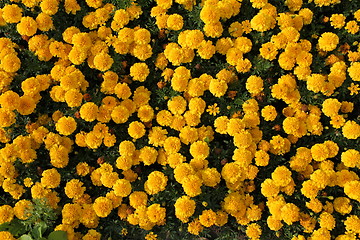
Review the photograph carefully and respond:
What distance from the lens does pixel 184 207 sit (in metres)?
3.06

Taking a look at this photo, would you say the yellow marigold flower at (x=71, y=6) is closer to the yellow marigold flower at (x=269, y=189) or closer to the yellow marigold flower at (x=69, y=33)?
the yellow marigold flower at (x=69, y=33)

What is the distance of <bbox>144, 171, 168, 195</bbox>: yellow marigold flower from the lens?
10.4 ft

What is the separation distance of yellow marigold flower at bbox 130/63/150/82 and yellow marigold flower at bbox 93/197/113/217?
1.04m

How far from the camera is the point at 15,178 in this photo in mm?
3281

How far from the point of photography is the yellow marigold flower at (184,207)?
3062 millimetres

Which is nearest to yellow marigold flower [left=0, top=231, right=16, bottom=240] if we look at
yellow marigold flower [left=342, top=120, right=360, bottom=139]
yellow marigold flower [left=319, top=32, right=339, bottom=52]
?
yellow marigold flower [left=342, top=120, right=360, bottom=139]


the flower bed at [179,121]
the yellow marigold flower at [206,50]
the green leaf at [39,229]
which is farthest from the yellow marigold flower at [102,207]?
the yellow marigold flower at [206,50]

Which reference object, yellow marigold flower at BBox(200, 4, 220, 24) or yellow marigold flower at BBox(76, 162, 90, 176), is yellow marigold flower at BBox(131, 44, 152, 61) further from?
yellow marigold flower at BBox(76, 162, 90, 176)

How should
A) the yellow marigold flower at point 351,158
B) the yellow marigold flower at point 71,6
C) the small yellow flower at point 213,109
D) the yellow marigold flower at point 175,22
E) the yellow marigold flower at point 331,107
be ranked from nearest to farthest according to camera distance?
1. the yellow marigold flower at point 351,158
2. the yellow marigold flower at point 331,107
3. the small yellow flower at point 213,109
4. the yellow marigold flower at point 175,22
5. the yellow marigold flower at point 71,6

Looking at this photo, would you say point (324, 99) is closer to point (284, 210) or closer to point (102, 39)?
point (284, 210)

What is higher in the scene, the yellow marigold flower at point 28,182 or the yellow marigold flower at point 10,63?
the yellow marigold flower at point 10,63

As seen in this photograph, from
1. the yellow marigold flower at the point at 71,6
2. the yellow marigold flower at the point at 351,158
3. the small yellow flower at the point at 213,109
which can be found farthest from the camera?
the yellow marigold flower at the point at 71,6

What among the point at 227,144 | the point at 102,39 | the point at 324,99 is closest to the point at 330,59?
the point at 324,99

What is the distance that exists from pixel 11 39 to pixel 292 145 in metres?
2.62
